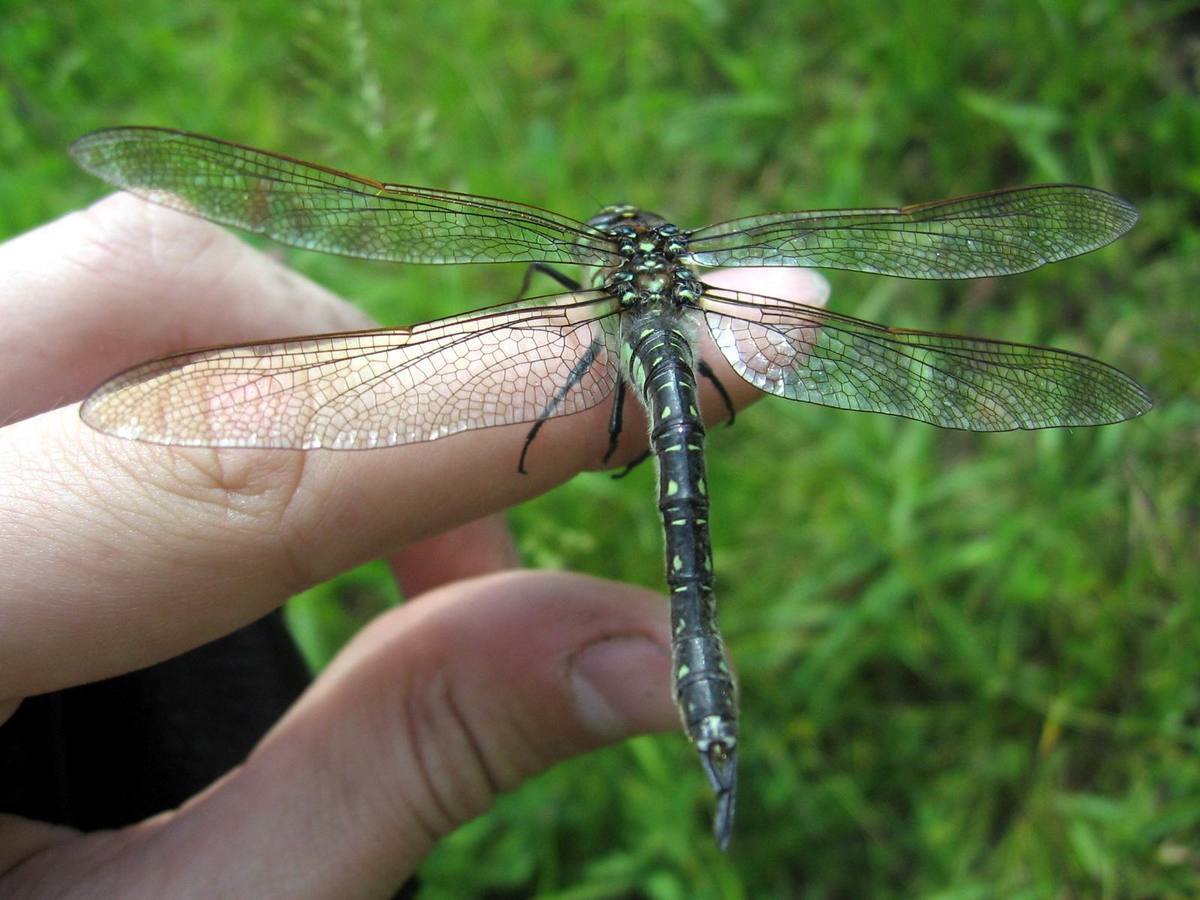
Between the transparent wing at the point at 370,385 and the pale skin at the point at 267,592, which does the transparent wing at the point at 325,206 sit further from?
the pale skin at the point at 267,592

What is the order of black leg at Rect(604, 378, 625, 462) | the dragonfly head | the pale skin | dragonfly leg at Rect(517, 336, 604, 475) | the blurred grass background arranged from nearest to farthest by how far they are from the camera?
1. the pale skin
2. dragonfly leg at Rect(517, 336, 604, 475)
3. black leg at Rect(604, 378, 625, 462)
4. the dragonfly head
5. the blurred grass background

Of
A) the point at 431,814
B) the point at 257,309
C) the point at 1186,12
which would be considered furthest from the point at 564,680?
the point at 1186,12

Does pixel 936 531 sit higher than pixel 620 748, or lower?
higher

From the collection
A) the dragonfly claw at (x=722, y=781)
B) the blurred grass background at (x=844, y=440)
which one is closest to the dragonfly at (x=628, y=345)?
the dragonfly claw at (x=722, y=781)

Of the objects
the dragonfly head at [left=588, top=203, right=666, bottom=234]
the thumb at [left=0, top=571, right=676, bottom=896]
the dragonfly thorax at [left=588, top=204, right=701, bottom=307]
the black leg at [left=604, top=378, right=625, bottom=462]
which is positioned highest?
the dragonfly head at [left=588, top=203, right=666, bottom=234]

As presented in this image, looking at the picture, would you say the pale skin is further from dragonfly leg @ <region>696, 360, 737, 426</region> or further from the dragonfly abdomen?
the dragonfly abdomen

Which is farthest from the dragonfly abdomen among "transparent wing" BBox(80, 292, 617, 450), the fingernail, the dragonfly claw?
the fingernail

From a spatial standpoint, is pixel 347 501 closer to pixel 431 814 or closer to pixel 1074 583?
pixel 431 814
